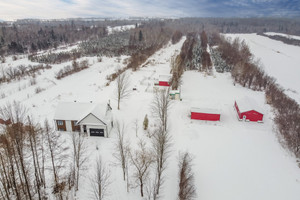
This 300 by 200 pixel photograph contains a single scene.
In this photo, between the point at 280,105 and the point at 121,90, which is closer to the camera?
the point at 280,105

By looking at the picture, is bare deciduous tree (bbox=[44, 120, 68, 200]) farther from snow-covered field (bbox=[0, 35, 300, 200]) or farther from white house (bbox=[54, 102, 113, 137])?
white house (bbox=[54, 102, 113, 137])

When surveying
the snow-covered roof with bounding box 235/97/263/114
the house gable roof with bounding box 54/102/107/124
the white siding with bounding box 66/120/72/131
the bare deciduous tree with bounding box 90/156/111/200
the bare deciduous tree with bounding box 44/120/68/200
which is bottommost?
the bare deciduous tree with bounding box 90/156/111/200

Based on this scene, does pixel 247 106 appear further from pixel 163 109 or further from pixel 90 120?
pixel 90 120

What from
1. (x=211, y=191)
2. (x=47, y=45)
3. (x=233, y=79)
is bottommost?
(x=211, y=191)

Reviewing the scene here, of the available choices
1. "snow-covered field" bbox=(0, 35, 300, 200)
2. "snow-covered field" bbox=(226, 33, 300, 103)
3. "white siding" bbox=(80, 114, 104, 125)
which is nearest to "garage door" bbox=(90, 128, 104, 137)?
"snow-covered field" bbox=(0, 35, 300, 200)

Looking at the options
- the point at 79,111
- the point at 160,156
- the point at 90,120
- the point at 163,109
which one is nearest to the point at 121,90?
the point at 79,111

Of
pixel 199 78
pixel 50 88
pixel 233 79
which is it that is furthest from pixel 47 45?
pixel 233 79

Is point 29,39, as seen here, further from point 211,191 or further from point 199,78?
point 211,191
